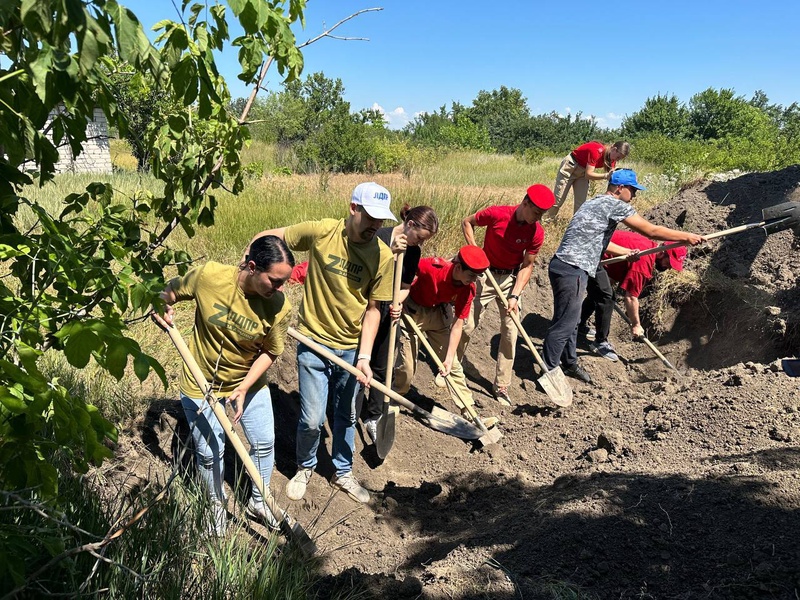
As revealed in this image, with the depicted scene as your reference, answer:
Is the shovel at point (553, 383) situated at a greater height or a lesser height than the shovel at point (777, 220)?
lesser

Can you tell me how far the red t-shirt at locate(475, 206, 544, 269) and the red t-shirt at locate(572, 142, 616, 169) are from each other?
2.92 m

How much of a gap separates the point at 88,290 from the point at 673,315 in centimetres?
761

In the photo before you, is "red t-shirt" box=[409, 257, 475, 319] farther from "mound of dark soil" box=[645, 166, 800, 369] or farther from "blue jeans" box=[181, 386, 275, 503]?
"mound of dark soil" box=[645, 166, 800, 369]

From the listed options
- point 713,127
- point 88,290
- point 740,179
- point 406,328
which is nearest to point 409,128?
point 713,127

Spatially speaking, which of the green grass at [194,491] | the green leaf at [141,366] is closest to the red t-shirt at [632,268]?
the green grass at [194,491]

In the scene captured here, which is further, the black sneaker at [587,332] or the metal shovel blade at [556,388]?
the black sneaker at [587,332]

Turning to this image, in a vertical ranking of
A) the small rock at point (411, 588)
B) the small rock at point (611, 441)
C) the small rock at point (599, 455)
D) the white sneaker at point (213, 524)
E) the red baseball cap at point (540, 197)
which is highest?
the red baseball cap at point (540, 197)

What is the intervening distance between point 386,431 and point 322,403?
78 cm

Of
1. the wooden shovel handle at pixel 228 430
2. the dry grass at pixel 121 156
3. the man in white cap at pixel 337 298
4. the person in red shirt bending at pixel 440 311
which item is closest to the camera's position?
the wooden shovel handle at pixel 228 430

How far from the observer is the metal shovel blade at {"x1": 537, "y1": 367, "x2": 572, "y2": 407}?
5.45m

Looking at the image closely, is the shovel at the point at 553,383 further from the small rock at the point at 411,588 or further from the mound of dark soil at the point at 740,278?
the small rock at the point at 411,588

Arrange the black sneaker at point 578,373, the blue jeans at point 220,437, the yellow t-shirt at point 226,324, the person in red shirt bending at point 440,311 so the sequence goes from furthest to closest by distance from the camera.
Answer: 1. the black sneaker at point 578,373
2. the person in red shirt bending at point 440,311
3. the blue jeans at point 220,437
4. the yellow t-shirt at point 226,324

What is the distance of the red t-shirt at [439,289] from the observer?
15.8 feet

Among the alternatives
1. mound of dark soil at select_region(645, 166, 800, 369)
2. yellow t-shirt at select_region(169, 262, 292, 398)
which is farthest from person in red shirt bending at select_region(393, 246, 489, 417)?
mound of dark soil at select_region(645, 166, 800, 369)
